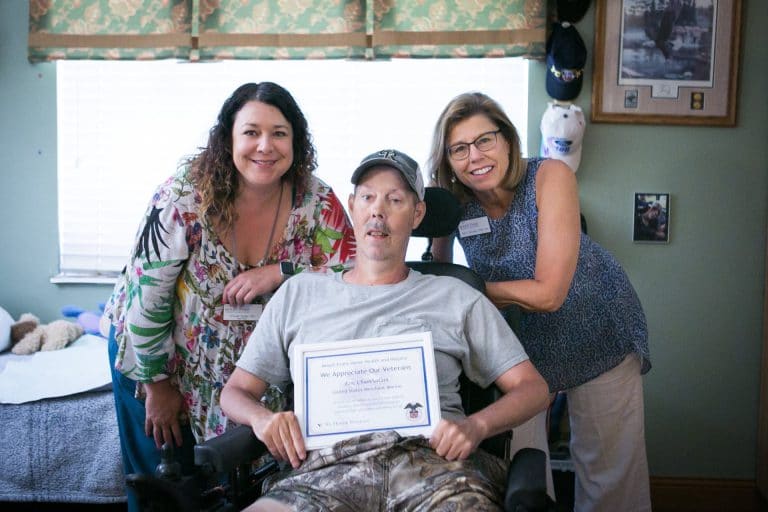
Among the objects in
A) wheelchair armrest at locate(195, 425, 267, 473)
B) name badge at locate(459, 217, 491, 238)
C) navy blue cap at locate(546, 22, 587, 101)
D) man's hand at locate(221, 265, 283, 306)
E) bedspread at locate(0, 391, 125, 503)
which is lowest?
bedspread at locate(0, 391, 125, 503)

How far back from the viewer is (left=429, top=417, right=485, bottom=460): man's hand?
1438 millimetres

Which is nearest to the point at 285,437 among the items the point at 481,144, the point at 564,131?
the point at 481,144

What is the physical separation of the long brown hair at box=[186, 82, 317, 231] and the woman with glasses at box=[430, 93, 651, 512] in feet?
1.47

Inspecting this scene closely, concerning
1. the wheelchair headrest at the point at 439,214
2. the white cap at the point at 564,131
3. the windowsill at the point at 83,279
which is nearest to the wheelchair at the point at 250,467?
the wheelchair headrest at the point at 439,214

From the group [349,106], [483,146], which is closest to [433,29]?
[349,106]

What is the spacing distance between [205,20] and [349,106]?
2.49 feet

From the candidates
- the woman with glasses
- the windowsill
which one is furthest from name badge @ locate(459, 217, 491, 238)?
the windowsill

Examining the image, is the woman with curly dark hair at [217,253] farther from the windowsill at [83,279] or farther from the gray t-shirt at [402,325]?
the windowsill at [83,279]

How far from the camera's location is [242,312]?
6.17 feet

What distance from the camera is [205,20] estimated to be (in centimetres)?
312

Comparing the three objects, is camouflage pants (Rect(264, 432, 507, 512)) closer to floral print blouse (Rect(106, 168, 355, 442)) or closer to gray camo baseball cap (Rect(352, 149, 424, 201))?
floral print blouse (Rect(106, 168, 355, 442))

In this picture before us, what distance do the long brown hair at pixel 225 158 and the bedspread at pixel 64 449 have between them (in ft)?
4.08

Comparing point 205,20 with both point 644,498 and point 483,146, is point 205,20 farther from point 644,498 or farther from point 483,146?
point 644,498

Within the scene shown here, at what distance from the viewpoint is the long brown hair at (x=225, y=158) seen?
1850 mm
